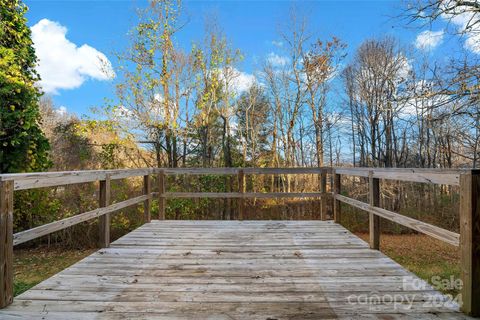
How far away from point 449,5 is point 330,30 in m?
5.85

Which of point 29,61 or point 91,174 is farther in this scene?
point 29,61

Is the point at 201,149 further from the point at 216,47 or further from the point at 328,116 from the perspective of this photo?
the point at 328,116

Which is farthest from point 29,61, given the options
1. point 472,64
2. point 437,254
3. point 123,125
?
point 437,254

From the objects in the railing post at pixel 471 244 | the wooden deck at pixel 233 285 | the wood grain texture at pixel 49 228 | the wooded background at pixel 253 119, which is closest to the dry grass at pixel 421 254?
the wooded background at pixel 253 119

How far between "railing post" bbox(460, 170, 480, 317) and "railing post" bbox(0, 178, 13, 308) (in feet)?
10.9

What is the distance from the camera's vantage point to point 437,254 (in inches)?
384

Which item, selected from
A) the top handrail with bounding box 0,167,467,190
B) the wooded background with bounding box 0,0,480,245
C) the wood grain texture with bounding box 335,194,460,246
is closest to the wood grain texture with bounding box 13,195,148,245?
the top handrail with bounding box 0,167,467,190

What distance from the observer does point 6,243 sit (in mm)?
2201

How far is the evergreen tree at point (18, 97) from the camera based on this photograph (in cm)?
732

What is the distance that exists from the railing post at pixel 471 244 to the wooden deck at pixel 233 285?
5.8 inches

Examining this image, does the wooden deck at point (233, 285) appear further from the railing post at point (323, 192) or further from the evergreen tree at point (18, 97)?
the evergreen tree at point (18, 97)

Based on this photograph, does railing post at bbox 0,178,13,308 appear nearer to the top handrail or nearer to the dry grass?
the top handrail

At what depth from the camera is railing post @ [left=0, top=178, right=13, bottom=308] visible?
85.2 inches

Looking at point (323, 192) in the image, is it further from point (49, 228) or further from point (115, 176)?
point (49, 228)
